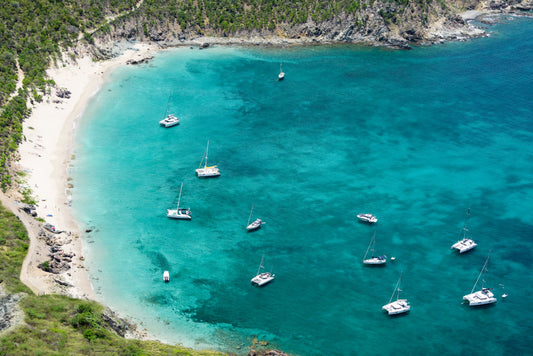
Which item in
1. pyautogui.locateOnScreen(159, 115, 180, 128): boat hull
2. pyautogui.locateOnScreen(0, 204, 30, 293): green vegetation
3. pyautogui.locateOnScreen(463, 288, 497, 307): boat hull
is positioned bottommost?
pyautogui.locateOnScreen(463, 288, 497, 307): boat hull

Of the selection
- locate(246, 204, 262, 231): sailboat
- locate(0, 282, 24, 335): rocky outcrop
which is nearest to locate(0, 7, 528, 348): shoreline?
locate(0, 282, 24, 335): rocky outcrop

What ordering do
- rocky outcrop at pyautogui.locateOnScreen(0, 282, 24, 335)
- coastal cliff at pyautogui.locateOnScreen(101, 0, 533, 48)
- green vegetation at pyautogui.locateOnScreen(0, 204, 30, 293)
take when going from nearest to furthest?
rocky outcrop at pyautogui.locateOnScreen(0, 282, 24, 335) < green vegetation at pyautogui.locateOnScreen(0, 204, 30, 293) < coastal cliff at pyautogui.locateOnScreen(101, 0, 533, 48)

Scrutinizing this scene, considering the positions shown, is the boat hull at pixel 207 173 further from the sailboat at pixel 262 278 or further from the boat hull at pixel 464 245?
the boat hull at pixel 464 245

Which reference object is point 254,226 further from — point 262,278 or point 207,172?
point 207,172

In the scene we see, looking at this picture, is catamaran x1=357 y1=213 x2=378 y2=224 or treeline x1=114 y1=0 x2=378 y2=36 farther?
treeline x1=114 y1=0 x2=378 y2=36

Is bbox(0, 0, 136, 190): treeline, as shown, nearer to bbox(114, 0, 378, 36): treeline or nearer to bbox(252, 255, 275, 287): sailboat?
bbox(114, 0, 378, 36): treeline
